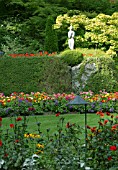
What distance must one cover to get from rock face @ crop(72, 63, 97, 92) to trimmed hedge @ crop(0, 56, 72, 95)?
195 mm

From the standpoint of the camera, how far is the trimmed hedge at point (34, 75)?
12945 mm

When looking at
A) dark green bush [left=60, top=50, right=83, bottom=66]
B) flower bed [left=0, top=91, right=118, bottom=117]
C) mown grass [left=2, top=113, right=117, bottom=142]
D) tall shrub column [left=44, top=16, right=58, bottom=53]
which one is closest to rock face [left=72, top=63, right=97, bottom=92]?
dark green bush [left=60, top=50, right=83, bottom=66]

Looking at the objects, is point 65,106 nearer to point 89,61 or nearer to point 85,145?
point 89,61

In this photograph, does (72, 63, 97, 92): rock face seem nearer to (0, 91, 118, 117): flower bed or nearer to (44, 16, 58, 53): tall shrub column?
(0, 91, 118, 117): flower bed

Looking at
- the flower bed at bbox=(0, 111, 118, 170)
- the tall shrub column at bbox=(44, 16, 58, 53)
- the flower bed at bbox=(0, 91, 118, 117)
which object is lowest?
the flower bed at bbox=(0, 91, 118, 117)

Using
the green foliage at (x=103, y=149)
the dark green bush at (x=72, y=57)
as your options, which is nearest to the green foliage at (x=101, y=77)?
the dark green bush at (x=72, y=57)

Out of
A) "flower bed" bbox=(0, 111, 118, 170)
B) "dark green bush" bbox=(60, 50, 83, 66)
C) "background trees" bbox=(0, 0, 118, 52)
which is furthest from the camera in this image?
"background trees" bbox=(0, 0, 118, 52)

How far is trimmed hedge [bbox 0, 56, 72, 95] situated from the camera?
12945 millimetres

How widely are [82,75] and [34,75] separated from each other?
60.9 inches

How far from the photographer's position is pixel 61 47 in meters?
20.4

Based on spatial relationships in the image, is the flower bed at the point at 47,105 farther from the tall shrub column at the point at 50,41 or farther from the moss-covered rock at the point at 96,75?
the tall shrub column at the point at 50,41

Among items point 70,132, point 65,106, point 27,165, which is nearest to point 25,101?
point 65,106

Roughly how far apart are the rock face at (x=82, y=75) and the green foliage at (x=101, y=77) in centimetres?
6

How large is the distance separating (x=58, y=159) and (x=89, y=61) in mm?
8767
